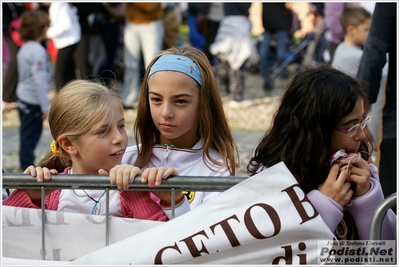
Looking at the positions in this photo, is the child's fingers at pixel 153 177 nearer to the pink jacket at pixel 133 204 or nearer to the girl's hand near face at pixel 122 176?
the girl's hand near face at pixel 122 176

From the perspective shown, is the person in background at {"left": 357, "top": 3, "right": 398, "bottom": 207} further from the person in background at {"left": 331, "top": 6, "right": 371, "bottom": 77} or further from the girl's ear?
the person in background at {"left": 331, "top": 6, "right": 371, "bottom": 77}

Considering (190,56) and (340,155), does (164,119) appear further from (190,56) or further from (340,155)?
(340,155)

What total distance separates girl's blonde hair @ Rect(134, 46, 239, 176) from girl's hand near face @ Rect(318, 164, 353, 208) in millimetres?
702

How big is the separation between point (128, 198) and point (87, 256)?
0.37 m

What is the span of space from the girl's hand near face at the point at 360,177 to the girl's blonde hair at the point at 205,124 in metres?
0.75

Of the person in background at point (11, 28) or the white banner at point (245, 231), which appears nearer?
the white banner at point (245, 231)

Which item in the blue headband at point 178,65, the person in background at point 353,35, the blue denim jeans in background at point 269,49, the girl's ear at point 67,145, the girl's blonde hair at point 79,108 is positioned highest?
the blue headband at point 178,65

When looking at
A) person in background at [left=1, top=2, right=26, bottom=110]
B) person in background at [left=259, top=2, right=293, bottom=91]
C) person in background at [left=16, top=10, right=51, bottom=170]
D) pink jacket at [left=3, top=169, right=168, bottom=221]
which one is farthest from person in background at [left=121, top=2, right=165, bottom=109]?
pink jacket at [left=3, top=169, right=168, bottom=221]

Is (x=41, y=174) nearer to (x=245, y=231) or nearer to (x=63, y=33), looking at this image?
(x=245, y=231)

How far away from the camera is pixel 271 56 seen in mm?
13750

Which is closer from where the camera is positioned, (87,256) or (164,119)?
(87,256)

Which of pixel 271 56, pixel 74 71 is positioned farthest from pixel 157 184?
pixel 271 56

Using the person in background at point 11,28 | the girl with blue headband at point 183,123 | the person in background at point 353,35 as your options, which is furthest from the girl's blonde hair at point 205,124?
the person in background at point 11,28

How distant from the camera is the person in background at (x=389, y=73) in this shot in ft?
14.9
